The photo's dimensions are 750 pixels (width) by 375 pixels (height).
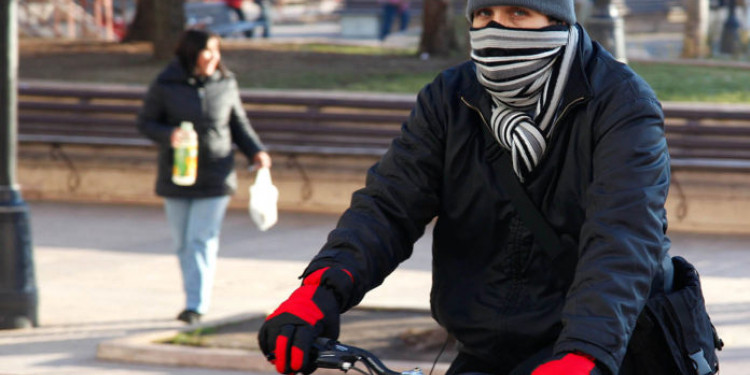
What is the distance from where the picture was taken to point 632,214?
8.88 ft

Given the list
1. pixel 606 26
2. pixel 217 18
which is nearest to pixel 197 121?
pixel 606 26

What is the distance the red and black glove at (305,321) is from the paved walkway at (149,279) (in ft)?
12.7

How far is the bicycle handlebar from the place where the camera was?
2.66 metres

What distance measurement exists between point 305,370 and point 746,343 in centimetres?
481

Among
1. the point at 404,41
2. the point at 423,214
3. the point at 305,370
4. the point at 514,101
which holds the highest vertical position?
the point at 514,101

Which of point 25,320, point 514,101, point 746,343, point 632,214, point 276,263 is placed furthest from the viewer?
point 276,263

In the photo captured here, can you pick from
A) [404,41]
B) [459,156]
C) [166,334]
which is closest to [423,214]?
[459,156]

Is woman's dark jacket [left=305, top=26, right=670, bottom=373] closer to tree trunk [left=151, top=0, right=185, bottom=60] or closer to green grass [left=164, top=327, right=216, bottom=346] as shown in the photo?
green grass [left=164, top=327, right=216, bottom=346]

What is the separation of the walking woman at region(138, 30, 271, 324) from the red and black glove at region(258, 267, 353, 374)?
15.7 feet

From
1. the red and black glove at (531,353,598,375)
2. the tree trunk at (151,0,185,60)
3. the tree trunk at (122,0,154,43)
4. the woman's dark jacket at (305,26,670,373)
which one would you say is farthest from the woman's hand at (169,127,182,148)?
the tree trunk at (122,0,154,43)

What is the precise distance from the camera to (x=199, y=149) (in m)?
7.72

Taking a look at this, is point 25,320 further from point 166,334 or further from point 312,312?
point 312,312

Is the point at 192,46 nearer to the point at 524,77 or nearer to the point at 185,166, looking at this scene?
the point at 185,166

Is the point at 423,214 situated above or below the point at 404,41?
above
